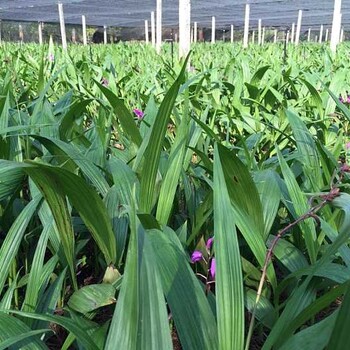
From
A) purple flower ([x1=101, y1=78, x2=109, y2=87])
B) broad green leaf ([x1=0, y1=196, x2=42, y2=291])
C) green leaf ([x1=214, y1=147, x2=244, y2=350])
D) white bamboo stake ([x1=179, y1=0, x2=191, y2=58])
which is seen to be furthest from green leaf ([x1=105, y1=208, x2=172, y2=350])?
white bamboo stake ([x1=179, y1=0, x2=191, y2=58])

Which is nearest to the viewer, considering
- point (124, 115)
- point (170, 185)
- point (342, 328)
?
point (342, 328)

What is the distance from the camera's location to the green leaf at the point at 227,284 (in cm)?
53

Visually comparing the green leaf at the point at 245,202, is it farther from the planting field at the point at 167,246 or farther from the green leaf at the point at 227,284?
the green leaf at the point at 227,284

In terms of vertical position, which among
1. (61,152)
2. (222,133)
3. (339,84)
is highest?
(61,152)

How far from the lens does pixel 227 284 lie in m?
0.54

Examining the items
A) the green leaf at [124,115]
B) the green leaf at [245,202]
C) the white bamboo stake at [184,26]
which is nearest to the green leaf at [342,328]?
the green leaf at [245,202]

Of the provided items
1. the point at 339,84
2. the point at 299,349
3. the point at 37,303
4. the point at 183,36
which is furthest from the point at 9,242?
the point at 183,36

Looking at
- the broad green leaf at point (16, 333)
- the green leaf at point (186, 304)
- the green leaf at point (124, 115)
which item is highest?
the green leaf at point (124, 115)

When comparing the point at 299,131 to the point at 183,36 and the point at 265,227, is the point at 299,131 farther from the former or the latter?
the point at 183,36

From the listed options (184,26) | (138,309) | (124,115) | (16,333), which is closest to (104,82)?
(124,115)

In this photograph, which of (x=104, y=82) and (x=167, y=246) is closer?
(x=167, y=246)

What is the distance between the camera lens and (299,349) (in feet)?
1.61

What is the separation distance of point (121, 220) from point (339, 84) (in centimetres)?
159

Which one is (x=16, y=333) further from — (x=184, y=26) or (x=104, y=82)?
(x=184, y=26)
